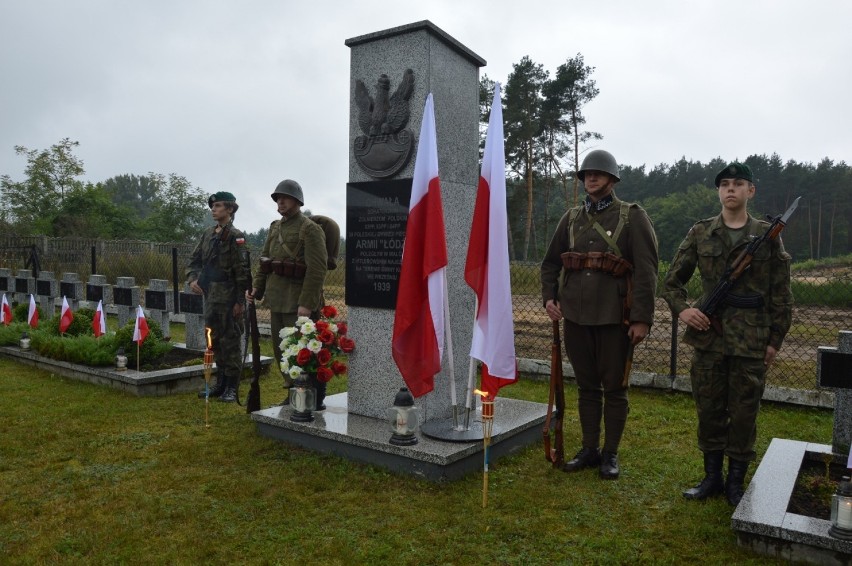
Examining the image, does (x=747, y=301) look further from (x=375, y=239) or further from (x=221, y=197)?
(x=221, y=197)

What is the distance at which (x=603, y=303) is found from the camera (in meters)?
3.86

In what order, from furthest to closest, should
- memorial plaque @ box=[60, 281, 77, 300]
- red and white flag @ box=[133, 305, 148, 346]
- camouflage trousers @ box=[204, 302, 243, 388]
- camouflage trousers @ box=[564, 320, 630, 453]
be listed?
memorial plaque @ box=[60, 281, 77, 300] < red and white flag @ box=[133, 305, 148, 346] < camouflage trousers @ box=[204, 302, 243, 388] < camouflage trousers @ box=[564, 320, 630, 453]

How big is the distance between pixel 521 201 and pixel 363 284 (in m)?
26.0

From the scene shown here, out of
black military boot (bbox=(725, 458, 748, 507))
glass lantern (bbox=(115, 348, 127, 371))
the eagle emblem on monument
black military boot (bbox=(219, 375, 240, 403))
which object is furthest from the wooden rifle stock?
black military boot (bbox=(725, 458, 748, 507))

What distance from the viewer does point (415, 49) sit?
4410 mm

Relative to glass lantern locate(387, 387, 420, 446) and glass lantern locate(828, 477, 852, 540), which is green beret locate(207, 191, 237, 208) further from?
glass lantern locate(828, 477, 852, 540)

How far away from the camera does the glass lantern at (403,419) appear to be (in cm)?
396

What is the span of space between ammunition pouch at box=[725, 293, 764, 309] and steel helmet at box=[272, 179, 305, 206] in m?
3.60

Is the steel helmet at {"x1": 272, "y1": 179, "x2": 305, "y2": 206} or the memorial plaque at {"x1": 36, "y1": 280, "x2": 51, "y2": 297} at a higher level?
the steel helmet at {"x1": 272, "y1": 179, "x2": 305, "y2": 206}

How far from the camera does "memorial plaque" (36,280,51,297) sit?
10367 millimetres

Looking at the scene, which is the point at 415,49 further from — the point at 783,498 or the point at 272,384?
the point at 272,384

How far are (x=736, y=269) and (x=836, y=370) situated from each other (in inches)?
33.2

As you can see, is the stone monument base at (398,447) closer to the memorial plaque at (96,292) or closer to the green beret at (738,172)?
the green beret at (738,172)

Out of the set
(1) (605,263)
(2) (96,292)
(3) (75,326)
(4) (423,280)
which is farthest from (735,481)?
(2) (96,292)
